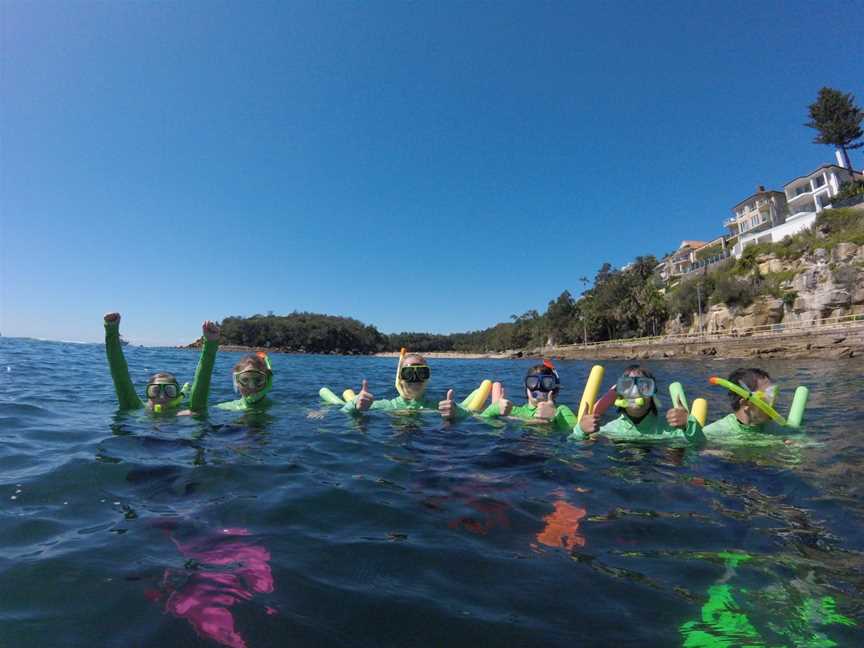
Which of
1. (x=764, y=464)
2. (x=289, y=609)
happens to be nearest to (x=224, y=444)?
(x=289, y=609)

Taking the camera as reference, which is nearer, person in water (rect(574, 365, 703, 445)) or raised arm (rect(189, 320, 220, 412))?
person in water (rect(574, 365, 703, 445))

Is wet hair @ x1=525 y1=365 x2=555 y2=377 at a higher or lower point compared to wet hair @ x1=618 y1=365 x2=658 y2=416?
A: higher

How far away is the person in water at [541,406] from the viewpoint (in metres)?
5.95

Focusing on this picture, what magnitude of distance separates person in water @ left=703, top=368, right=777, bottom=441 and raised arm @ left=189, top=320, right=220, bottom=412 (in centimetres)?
646

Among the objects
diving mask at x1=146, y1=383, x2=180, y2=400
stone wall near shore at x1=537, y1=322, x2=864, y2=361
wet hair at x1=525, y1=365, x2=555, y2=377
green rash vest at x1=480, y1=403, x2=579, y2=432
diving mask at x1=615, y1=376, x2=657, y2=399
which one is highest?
stone wall near shore at x1=537, y1=322, x2=864, y2=361

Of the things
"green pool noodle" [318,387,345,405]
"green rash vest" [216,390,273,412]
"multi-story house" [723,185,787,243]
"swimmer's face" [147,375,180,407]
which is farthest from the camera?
"multi-story house" [723,185,787,243]

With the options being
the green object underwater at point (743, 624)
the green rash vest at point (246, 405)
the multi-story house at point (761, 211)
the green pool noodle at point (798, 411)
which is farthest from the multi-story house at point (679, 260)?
the green object underwater at point (743, 624)

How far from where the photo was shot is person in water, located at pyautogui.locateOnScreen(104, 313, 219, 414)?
557cm

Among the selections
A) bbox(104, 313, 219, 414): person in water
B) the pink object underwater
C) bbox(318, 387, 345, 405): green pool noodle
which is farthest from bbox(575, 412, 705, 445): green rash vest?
bbox(104, 313, 219, 414): person in water

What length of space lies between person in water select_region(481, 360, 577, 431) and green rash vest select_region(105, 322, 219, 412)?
3.93 m

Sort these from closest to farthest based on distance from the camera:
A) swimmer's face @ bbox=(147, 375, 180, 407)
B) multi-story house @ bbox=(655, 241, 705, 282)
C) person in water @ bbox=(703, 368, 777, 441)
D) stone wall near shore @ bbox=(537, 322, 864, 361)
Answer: person in water @ bbox=(703, 368, 777, 441), swimmer's face @ bbox=(147, 375, 180, 407), stone wall near shore @ bbox=(537, 322, 864, 361), multi-story house @ bbox=(655, 241, 705, 282)

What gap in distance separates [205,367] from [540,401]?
4797 mm

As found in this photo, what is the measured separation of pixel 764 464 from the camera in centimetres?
452

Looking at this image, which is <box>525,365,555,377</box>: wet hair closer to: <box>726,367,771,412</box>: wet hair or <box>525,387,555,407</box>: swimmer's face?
<box>525,387,555,407</box>: swimmer's face
